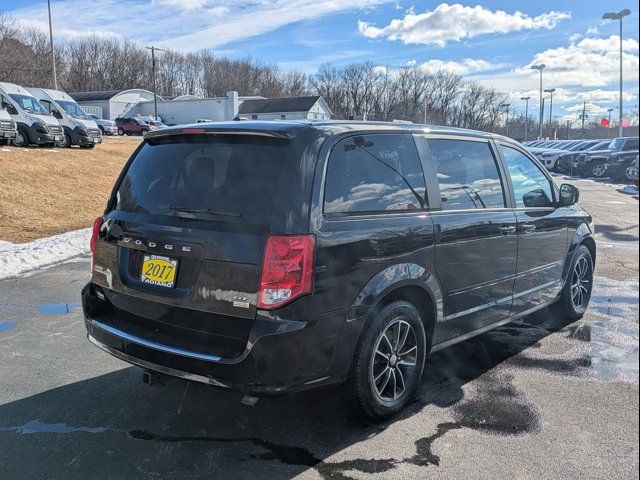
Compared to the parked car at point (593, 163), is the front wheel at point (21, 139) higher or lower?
higher

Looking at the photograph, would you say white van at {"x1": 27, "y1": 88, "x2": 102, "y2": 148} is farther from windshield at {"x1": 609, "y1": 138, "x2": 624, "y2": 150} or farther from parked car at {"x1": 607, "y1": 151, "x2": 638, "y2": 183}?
windshield at {"x1": 609, "y1": 138, "x2": 624, "y2": 150}

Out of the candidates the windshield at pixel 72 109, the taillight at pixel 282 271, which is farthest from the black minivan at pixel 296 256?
the windshield at pixel 72 109

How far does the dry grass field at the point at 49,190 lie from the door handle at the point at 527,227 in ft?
28.0

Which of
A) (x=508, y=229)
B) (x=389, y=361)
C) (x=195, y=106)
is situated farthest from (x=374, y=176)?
(x=195, y=106)

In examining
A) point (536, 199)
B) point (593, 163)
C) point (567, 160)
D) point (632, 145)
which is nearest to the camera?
point (536, 199)

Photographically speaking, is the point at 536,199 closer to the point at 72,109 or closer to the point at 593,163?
the point at 593,163

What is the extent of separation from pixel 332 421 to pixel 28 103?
23.1 meters

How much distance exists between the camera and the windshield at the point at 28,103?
21.8 m

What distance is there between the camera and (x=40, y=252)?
326 inches

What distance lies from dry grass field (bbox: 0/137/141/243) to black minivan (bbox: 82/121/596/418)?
7432 millimetres

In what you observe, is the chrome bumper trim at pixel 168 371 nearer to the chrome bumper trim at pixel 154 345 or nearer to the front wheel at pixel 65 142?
the chrome bumper trim at pixel 154 345

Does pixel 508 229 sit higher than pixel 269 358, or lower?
higher

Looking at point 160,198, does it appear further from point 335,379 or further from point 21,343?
point 21,343

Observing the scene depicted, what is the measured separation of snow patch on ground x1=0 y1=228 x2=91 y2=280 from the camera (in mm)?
7520
